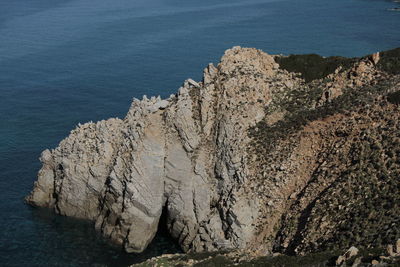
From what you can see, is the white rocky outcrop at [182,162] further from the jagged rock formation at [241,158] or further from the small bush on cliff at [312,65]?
the small bush on cliff at [312,65]

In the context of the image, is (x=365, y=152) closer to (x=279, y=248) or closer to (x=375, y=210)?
(x=375, y=210)

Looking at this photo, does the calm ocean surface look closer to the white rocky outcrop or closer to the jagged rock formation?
the white rocky outcrop

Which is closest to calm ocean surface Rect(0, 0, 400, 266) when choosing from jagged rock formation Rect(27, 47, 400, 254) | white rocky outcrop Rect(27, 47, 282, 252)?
white rocky outcrop Rect(27, 47, 282, 252)

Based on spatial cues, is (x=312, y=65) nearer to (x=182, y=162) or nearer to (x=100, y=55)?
(x=182, y=162)

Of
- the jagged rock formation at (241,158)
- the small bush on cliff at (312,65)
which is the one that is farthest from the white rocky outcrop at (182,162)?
the small bush on cliff at (312,65)

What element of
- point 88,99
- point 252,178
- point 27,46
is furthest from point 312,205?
point 27,46
